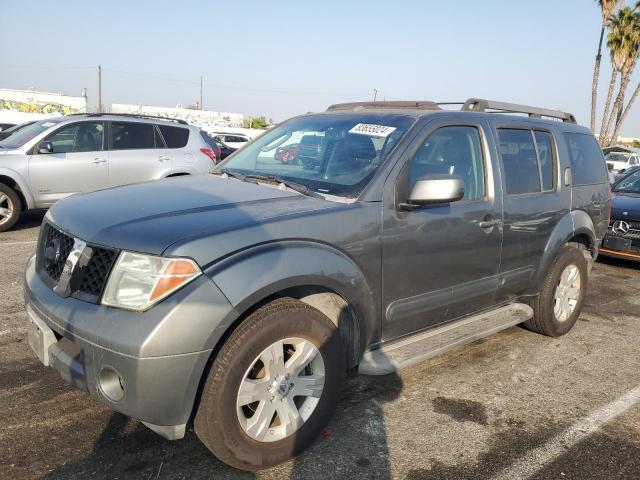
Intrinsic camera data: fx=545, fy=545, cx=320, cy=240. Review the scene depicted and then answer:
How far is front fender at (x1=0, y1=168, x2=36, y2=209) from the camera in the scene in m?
→ 7.91

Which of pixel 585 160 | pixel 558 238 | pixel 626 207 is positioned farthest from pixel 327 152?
pixel 626 207

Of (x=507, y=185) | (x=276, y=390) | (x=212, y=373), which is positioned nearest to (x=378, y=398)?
(x=276, y=390)

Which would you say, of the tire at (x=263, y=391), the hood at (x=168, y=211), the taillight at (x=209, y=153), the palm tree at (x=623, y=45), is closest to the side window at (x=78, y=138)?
the taillight at (x=209, y=153)

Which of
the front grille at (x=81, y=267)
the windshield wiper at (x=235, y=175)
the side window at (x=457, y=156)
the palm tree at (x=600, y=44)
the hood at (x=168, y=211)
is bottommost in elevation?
the front grille at (x=81, y=267)

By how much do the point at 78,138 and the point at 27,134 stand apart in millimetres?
759

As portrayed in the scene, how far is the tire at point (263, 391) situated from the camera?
94.7 inches

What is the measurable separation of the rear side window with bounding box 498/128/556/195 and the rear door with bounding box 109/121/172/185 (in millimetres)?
6282

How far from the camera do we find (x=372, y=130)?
350cm

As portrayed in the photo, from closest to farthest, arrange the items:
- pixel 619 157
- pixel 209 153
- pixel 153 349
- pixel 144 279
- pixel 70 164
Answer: pixel 153 349
pixel 144 279
pixel 70 164
pixel 209 153
pixel 619 157

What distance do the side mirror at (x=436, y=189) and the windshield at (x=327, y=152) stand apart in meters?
0.28

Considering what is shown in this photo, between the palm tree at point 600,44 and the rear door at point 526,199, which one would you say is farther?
the palm tree at point 600,44

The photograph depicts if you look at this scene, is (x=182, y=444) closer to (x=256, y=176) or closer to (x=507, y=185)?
(x=256, y=176)

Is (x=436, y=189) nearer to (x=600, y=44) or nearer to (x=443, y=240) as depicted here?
(x=443, y=240)

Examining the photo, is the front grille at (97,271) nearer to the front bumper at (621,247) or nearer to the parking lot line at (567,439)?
the parking lot line at (567,439)
